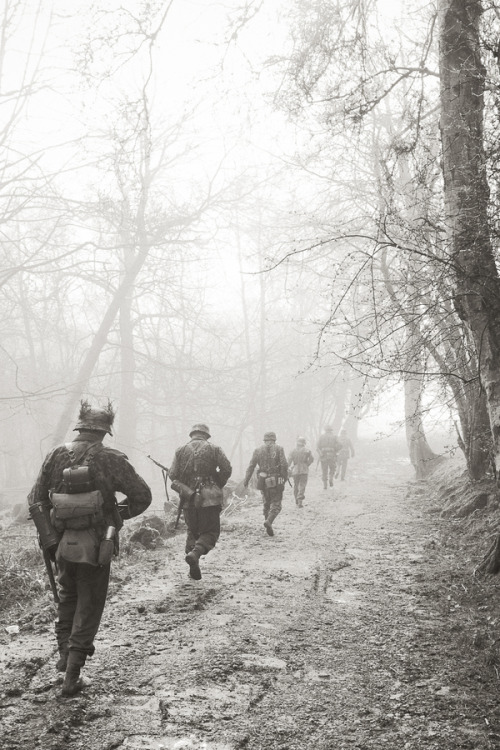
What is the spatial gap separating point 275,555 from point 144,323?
64.9 ft

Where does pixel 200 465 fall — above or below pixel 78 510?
above

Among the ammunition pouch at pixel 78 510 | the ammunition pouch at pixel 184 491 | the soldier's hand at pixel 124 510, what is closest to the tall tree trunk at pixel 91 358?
the ammunition pouch at pixel 184 491

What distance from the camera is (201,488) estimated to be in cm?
755

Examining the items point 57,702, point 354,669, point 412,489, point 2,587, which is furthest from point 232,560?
point 412,489

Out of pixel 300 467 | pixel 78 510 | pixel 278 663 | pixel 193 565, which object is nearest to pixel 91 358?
pixel 300 467

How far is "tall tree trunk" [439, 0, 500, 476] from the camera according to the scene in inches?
232

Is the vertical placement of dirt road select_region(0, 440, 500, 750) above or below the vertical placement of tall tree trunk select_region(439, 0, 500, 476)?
below

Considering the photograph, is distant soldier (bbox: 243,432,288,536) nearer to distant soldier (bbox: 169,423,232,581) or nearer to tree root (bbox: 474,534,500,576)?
distant soldier (bbox: 169,423,232,581)

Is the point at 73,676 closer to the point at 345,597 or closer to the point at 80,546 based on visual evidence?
the point at 80,546

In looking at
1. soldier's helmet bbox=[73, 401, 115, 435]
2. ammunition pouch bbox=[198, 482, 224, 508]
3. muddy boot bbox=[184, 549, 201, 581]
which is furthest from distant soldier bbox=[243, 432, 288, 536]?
soldier's helmet bbox=[73, 401, 115, 435]

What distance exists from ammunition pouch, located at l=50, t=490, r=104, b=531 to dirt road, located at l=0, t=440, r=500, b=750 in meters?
1.08

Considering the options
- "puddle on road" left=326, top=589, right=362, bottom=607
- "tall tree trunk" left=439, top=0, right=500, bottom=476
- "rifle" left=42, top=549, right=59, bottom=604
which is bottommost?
"puddle on road" left=326, top=589, right=362, bottom=607

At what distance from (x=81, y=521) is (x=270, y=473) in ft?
24.5

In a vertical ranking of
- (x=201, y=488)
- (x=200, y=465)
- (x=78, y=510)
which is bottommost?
(x=201, y=488)
